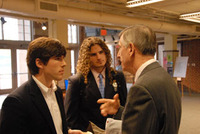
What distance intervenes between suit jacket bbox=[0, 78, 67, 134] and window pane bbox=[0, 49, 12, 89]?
906 centimetres

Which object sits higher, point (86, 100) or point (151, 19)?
point (151, 19)

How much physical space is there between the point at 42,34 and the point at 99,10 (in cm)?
612

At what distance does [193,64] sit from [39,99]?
9.59 meters

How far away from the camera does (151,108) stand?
89cm

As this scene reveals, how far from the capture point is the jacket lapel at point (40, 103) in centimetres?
116

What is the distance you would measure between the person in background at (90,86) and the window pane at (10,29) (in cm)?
873

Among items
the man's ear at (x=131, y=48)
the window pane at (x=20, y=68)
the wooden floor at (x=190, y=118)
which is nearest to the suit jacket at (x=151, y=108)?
the man's ear at (x=131, y=48)

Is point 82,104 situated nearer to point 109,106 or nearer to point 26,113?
point 109,106

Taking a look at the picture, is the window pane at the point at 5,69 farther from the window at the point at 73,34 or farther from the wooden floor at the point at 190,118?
the wooden floor at the point at 190,118

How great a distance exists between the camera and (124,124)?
3.15 ft

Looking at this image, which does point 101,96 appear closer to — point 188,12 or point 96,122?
point 96,122

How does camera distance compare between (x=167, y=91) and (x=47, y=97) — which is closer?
(x=167, y=91)

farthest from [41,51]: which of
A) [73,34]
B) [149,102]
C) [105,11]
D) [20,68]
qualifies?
[73,34]

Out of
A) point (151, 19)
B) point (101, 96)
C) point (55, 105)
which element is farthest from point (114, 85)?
point (151, 19)
